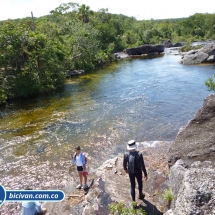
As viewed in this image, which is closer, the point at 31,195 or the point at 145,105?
the point at 31,195

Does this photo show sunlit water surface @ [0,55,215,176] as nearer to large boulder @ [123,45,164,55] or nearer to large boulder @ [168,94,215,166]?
large boulder @ [168,94,215,166]

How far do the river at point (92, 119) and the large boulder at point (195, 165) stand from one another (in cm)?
438

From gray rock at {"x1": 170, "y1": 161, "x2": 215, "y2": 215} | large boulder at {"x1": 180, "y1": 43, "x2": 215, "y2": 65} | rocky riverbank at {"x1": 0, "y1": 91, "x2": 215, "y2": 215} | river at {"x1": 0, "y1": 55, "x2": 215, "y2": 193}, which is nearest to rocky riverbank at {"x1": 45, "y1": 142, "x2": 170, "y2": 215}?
rocky riverbank at {"x1": 0, "y1": 91, "x2": 215, "y2": 215}

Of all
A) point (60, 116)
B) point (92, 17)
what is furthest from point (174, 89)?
point (92, 17)

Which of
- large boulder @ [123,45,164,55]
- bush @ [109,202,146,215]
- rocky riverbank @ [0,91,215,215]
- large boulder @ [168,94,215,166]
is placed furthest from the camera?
large boulder @ [123,45,164,55]

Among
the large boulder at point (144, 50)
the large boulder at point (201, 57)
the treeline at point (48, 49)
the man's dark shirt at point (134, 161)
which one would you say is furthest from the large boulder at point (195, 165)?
the large boulder at point (144, 50)

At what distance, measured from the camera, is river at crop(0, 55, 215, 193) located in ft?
40.8

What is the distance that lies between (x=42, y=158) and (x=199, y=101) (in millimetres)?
12850

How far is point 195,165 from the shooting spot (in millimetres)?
4852

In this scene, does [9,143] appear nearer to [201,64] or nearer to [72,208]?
[72,208]

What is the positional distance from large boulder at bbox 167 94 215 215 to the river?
438 cm

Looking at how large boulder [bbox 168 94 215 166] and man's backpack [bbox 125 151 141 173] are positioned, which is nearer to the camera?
man's backpack [bbox 125 151 141 173]

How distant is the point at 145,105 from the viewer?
19.4 metres

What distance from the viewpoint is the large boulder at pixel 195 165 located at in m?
4.21
